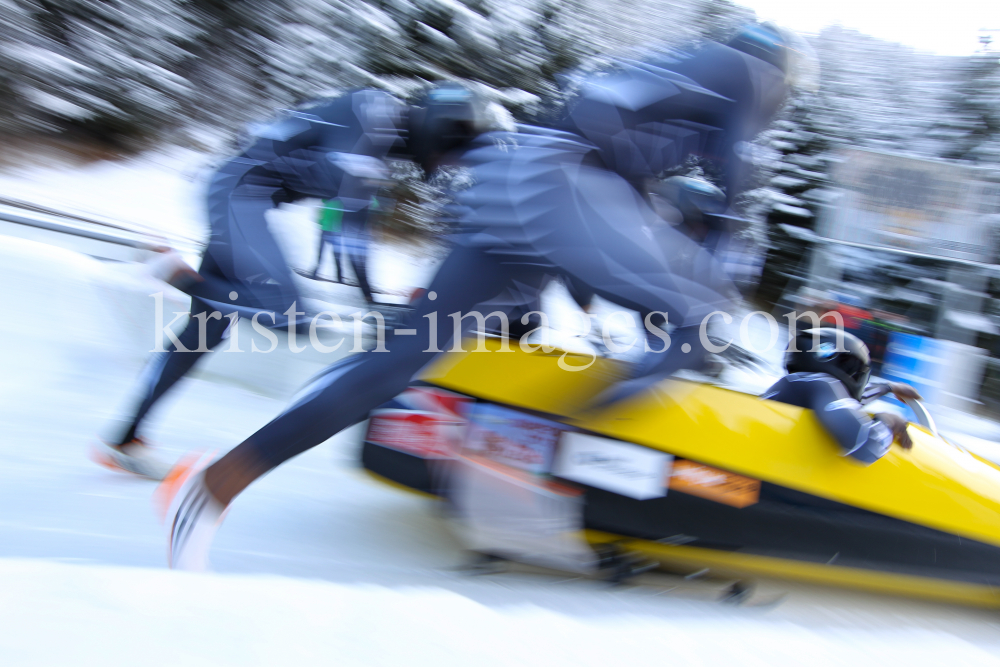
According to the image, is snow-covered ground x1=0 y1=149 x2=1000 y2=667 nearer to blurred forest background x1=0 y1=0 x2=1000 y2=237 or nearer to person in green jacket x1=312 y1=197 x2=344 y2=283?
person in green jacket x1=312 y1=197 x2=344 y2=283

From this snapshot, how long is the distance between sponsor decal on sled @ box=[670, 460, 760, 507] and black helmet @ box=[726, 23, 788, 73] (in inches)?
38.3

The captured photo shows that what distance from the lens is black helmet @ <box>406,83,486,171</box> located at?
1.65 metres

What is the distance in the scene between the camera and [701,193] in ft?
5.39

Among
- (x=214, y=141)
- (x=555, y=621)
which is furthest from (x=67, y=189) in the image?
(x=555, y=621)

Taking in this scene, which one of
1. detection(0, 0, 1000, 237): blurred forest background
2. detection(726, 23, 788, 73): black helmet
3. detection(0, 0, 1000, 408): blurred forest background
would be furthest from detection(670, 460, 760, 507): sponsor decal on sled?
detection(0, 0, 1000, 408): blurred forest background

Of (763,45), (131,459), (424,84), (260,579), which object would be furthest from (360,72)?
(260,579)

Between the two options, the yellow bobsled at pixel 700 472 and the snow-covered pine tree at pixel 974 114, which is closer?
the yellow bobsled at pixel 700 472

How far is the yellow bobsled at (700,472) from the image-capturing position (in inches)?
61.6

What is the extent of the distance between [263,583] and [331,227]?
1238 mm

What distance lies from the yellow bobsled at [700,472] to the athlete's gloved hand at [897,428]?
0.03 meters

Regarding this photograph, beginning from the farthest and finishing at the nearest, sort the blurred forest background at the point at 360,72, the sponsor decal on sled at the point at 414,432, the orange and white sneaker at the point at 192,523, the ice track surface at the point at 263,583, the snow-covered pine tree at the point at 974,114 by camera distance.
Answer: the snow-covered pine tree at the point at 974,114, the blurred forest background at the point at 360,72, the sponsor decal on sled at the point at 414,432, the orange and white sneaker at the point at 192,523, the ice track surface at the point at 263,583

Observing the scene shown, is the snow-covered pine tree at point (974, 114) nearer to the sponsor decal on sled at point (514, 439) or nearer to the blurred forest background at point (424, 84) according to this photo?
the blurred forest background at point (424, 84)

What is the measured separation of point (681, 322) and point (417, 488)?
77 centimetres

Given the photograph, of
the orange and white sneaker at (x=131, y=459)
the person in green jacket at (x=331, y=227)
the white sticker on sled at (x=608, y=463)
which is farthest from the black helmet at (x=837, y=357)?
the orange and white sneaker at (x=131, y=459)
